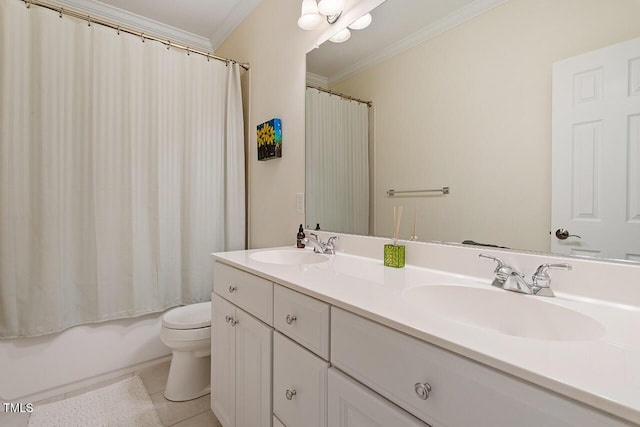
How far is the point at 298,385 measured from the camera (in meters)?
0.90

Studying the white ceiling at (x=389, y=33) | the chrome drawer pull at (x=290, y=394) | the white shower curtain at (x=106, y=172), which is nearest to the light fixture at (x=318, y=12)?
the white ceiling at (x=389, y=33)

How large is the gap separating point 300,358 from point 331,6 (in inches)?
62.2

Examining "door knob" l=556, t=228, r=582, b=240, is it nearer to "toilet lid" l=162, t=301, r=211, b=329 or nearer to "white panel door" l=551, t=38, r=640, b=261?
"white panel door" l=551, t=38, r=640, b=261

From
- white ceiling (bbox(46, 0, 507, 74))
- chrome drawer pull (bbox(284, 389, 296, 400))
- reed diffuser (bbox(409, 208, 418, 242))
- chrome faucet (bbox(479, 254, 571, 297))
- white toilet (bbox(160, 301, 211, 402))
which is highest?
white ceiling (bbox(46, 0, 507, 74))

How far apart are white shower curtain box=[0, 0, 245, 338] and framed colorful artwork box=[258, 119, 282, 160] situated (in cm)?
30

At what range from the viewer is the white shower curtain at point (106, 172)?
5.25 feet

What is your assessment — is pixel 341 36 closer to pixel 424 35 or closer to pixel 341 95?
pixel 341 95

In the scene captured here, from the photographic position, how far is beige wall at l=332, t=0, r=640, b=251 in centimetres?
88

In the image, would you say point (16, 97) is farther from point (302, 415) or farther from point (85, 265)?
point (302, 415)

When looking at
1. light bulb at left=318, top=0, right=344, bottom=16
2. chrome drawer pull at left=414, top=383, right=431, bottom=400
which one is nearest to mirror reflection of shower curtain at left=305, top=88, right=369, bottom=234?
light bulb at left=318, top=0, right=344, bottom=16

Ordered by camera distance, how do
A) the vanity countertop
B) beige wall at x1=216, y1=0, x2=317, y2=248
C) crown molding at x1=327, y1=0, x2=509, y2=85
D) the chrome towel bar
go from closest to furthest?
the vanity countertop, crown molding at x1=327, y1=0, x2=509, y2=85, the chrome towel bar, beige wall at x1=216, y1=0, x2=317, y2=248

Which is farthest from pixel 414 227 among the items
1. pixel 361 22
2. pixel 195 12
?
pixel 195 12

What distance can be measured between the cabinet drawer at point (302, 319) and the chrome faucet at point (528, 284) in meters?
0.53

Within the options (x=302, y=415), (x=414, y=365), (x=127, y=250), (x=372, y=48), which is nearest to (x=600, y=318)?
(x=414, y=365)
